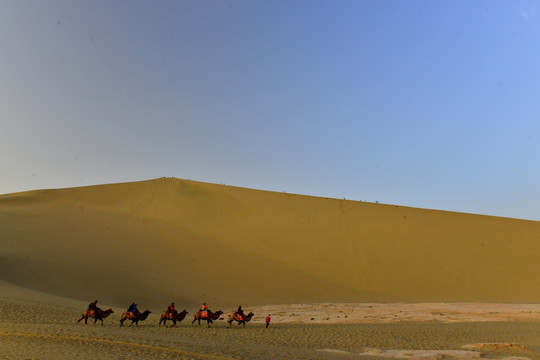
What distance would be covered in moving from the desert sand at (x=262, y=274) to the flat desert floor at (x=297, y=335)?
0.07m

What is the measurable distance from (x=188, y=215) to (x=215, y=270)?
34.8 ft

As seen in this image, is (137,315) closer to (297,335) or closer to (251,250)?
(297,335)

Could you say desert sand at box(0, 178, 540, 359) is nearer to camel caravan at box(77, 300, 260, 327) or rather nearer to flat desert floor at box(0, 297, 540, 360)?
flat desert floor at box(0, 297, 540, 360)

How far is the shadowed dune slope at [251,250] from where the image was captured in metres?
25.7

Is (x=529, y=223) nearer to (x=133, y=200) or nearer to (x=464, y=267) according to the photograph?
(x=464, y=267)

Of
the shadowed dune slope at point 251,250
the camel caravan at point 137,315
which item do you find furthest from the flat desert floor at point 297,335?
the shadowed dune slope at point 251,250

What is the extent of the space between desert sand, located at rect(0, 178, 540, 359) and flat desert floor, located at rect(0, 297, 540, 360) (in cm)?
7

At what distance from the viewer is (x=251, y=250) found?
32531 millimetres

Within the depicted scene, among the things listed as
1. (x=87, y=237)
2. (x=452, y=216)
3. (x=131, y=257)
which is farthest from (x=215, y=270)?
(x=452, y=216)

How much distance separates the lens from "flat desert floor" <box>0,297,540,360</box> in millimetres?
11242

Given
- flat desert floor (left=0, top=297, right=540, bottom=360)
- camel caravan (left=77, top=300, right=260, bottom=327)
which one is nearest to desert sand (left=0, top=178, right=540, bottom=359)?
flat desert floor (left=0, top=297, right=540, bottom=360)

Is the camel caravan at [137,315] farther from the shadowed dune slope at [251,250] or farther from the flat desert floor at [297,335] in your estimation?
the shadowed dune slope at [251,250]

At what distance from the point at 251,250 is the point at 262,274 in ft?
12.1

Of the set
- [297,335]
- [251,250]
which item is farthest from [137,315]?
[251,250]
